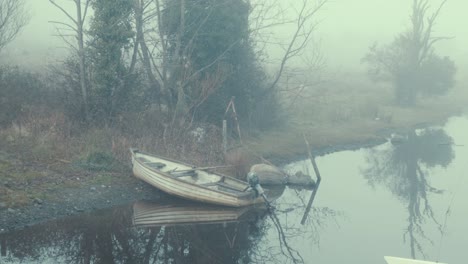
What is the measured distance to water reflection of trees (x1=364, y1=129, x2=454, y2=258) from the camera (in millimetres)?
19734

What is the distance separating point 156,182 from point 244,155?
17.5 feet

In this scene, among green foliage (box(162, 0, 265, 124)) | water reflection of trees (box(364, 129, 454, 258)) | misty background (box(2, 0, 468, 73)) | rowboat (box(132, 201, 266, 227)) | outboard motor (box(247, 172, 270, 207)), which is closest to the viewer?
rowboat (box(132, 201, 266, 227))

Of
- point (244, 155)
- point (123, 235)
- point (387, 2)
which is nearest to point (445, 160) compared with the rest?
point (244, 155)

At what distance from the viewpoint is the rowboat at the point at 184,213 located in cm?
1781

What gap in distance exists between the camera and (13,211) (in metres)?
16.5

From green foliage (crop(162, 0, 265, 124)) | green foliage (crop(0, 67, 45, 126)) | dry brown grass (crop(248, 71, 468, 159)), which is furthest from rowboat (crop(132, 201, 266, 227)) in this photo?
green foliage (crop(162, 0, 265, 124))

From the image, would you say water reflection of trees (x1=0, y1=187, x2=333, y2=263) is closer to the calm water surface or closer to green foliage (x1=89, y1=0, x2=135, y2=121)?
the calm water surface

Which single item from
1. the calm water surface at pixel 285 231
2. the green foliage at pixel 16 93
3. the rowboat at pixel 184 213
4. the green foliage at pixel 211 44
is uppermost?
the green foliage at pixel 211 44

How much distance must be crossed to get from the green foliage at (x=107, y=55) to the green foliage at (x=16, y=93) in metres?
2.41

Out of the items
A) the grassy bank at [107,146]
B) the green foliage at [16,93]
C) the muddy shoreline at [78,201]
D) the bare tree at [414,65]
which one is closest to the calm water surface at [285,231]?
the muddy shoreline at [78,201]

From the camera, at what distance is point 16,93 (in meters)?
22.8

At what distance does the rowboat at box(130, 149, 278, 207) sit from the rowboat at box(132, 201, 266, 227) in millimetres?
299

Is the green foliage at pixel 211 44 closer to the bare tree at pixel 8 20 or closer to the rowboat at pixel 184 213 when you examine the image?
the bare tree at pixel 8 20

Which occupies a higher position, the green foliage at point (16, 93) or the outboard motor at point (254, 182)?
the green foliage at point (16, 93)
